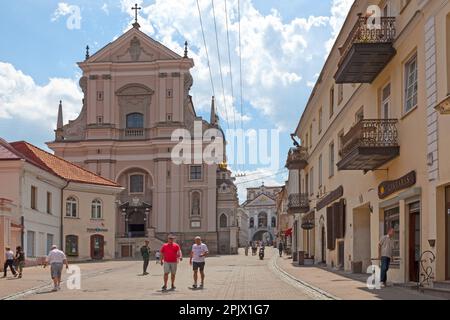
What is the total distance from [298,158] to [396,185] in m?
25.4

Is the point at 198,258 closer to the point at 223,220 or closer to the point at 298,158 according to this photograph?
the point at 298,158

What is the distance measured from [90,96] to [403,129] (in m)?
56.4

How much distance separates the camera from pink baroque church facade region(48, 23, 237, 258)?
70.2 m

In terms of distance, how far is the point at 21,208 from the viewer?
4006cm

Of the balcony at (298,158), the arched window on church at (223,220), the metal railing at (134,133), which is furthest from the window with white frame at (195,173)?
the balcony at (298,158)

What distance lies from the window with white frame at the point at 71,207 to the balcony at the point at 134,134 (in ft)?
67.2

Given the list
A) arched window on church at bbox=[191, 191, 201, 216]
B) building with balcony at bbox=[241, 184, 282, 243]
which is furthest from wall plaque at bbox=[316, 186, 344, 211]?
building with balcony at bbox=[241, 184, 282, 243]

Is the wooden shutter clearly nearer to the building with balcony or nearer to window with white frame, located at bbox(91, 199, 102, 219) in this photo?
window with white frame, located at bbox(91, 199, 102, 219)

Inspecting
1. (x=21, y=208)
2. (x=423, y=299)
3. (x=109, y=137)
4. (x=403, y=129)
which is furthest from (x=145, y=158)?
(x=423, y=299)

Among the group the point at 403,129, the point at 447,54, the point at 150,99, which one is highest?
the point at 150,99

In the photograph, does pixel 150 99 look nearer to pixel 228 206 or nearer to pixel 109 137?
pixel 109 137

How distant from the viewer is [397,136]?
1984cm
